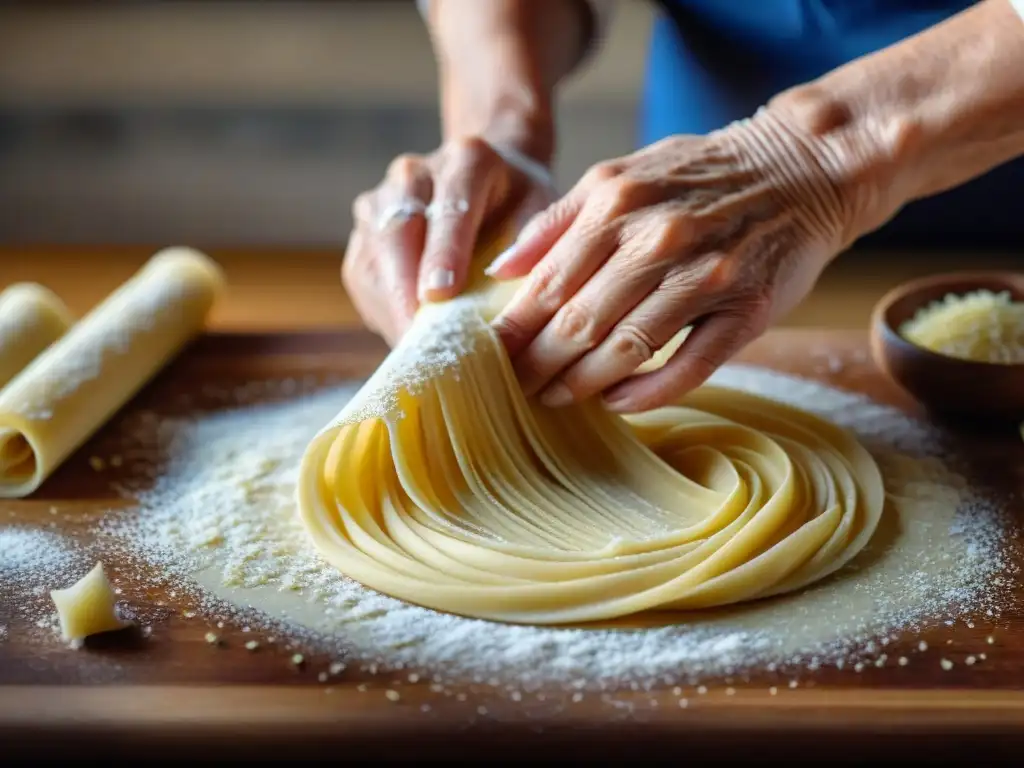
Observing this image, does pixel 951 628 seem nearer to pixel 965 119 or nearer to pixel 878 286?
pixel 965 119

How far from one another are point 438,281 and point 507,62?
2.30 feet

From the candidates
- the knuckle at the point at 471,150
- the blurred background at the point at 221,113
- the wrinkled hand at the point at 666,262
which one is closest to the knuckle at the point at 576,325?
the wrinkled hand at the point at 666,262

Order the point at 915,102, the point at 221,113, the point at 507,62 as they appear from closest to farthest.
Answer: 1. the point at 915,102
2. the point at 507,62
3. the point at 221,113

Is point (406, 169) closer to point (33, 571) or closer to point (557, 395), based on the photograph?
point (557, 395)

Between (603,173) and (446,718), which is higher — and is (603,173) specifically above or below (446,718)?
above

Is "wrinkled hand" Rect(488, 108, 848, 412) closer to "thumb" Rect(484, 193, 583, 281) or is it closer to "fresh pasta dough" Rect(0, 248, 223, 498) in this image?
"thumb" Rect(484, 193, 583, 281)

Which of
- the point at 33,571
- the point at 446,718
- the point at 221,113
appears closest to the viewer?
the point at 446,718

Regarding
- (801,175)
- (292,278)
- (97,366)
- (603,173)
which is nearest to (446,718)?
(603,173)

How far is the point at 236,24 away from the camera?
3.89 m

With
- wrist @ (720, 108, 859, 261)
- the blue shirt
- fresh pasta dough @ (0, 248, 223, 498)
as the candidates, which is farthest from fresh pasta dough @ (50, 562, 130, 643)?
the blue shirt

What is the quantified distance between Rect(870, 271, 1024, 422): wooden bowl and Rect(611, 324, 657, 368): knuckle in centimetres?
54

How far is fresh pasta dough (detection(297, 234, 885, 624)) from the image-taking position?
4.68 ft

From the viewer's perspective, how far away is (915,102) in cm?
165

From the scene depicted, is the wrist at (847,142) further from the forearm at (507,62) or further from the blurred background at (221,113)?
the blurred background at (221,113)
